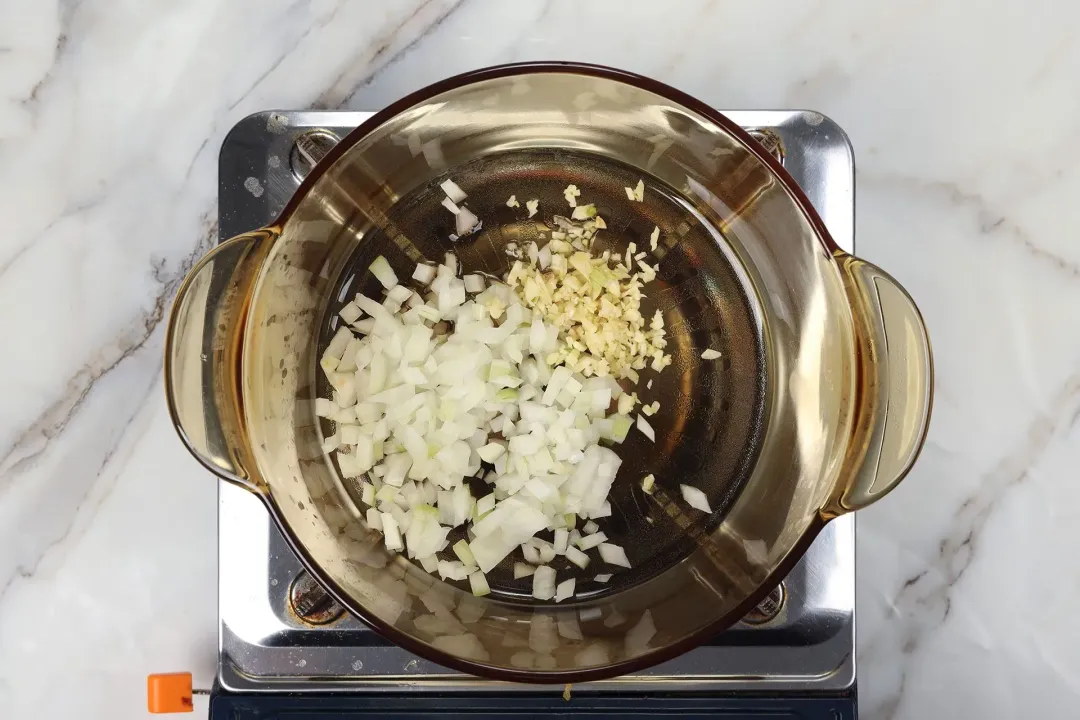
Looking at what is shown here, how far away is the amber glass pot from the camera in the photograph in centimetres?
62

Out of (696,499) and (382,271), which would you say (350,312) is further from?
(696,499)

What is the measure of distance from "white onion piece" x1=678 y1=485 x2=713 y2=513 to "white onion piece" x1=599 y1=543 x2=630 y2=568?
9 cm

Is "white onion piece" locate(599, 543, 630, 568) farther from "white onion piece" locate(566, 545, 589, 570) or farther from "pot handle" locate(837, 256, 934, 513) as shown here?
"pot handle" locate(837, 256, 934, 513)

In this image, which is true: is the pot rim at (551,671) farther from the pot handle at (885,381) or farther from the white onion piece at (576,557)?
the white onion piece at (576,557)

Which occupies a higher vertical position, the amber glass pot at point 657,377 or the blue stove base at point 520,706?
the amber glass pot at point 657,377

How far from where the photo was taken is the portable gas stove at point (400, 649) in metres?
0.74

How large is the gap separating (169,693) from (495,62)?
785 millimetres

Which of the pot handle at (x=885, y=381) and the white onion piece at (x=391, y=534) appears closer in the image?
the pot handle at (x=885, y=381)

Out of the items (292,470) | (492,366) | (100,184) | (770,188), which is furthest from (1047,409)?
(100,184)

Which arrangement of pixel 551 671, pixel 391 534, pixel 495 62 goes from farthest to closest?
pixel 495 62 < pixel 391 534 < pixel 551 671

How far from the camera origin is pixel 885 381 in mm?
641

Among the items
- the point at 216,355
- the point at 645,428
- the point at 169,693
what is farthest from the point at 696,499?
the point at 169,693

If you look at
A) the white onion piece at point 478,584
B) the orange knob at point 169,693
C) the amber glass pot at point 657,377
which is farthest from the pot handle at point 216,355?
the orange knob at point 169,693

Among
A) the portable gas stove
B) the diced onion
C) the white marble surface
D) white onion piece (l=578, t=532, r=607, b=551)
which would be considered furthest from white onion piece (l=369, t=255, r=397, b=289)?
white onion piece (l=578, t=532, r=607, b=551)
